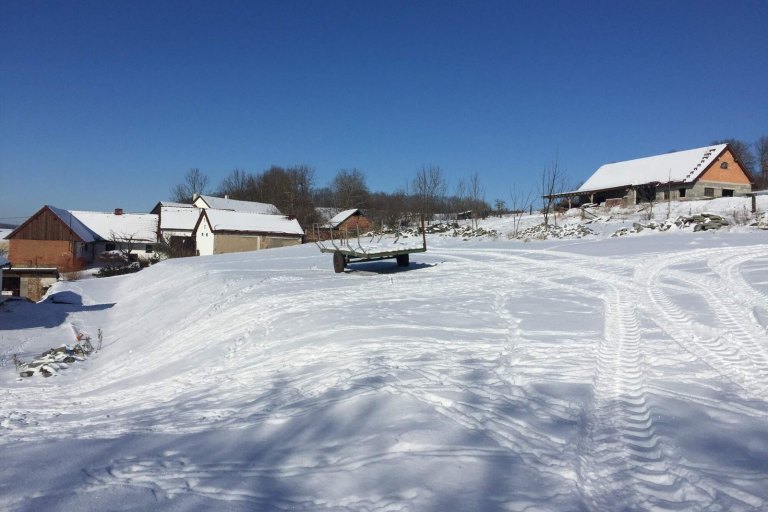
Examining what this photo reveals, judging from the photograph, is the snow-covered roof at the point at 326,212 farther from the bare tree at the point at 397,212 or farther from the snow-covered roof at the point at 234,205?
the bare tree at the point at 397,212

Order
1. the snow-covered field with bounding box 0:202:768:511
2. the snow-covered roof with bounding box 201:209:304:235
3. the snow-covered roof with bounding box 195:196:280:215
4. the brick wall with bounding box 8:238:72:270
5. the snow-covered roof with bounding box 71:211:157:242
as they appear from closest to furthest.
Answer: the snow-covered field with bounding box 0:202:768:511 → the snow-covered roof with bounding box 201:209:304:235 → the brick wall with bounding box 8:238:72:270 → the snow-covered roof with bounding box 71:211:157:242 → the snow-covered roof with bounding box 195:196:280:215

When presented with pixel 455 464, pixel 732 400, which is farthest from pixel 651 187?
pixel 455 464

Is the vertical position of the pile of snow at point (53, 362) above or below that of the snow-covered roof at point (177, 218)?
below

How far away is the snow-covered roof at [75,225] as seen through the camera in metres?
44.3

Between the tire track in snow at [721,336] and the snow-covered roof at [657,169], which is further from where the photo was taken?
the snow-covered roof at [657,169]

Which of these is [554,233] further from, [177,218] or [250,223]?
[177,218]

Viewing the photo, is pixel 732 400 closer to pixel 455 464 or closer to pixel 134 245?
pixel 455 464

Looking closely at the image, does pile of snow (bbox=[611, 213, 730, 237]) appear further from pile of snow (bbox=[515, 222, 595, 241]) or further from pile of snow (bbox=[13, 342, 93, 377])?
pile of snow (bbox=[13, 342, 93, 377])

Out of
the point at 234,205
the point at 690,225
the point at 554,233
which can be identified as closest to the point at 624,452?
the point at 690,225

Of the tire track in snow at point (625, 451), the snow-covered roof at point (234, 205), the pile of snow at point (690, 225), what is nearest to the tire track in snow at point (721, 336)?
the tire track in snow at point (625, 451)

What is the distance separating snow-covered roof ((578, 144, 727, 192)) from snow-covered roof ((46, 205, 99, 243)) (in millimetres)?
45435

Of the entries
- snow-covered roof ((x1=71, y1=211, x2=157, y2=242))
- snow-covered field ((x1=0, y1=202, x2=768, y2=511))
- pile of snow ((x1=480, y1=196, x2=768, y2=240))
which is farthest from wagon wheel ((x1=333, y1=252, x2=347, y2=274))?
snow-covered roof ((x1=71, y1=211, x2=157, y2=242))

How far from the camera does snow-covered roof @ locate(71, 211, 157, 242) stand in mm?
50219

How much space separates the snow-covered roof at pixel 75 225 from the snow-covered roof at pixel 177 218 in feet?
22.1
